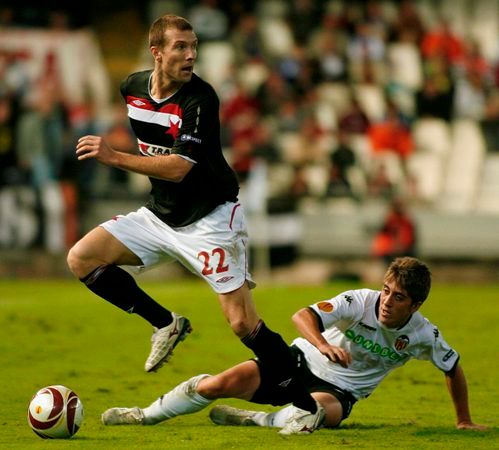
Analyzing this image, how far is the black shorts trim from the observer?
8.30 meters

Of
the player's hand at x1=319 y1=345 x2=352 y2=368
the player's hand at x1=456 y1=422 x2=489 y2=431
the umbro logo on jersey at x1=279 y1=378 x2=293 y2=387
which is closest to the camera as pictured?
the player's hand at x1=319 y1=345 x2=352 y2=368

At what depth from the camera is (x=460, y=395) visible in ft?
27.4

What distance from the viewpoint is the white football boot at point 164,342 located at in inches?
342

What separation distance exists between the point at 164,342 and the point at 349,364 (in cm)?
138

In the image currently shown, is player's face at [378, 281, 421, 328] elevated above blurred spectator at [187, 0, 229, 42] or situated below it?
below

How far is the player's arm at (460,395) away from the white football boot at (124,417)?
2.04 metres

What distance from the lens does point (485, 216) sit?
22297 mm

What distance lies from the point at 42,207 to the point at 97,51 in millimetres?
7229

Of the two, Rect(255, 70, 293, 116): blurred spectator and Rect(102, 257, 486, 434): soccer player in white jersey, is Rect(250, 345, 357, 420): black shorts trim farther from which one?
Rect(255, 70, 293, 116): blurred spectator

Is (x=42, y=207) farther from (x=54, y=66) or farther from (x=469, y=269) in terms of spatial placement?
(x=469, y=269)

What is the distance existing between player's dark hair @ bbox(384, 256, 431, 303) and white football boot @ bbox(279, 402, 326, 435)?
38.5 inches

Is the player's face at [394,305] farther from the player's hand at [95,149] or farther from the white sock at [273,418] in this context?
the player's hand at [95,149]

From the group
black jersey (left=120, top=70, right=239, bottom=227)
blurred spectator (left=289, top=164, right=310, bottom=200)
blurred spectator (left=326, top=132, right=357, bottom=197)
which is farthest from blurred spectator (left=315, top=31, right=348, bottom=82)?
black jersey (left=120, top=70, right=239, bottom=227)

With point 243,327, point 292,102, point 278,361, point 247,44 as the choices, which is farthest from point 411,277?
point 247,44
